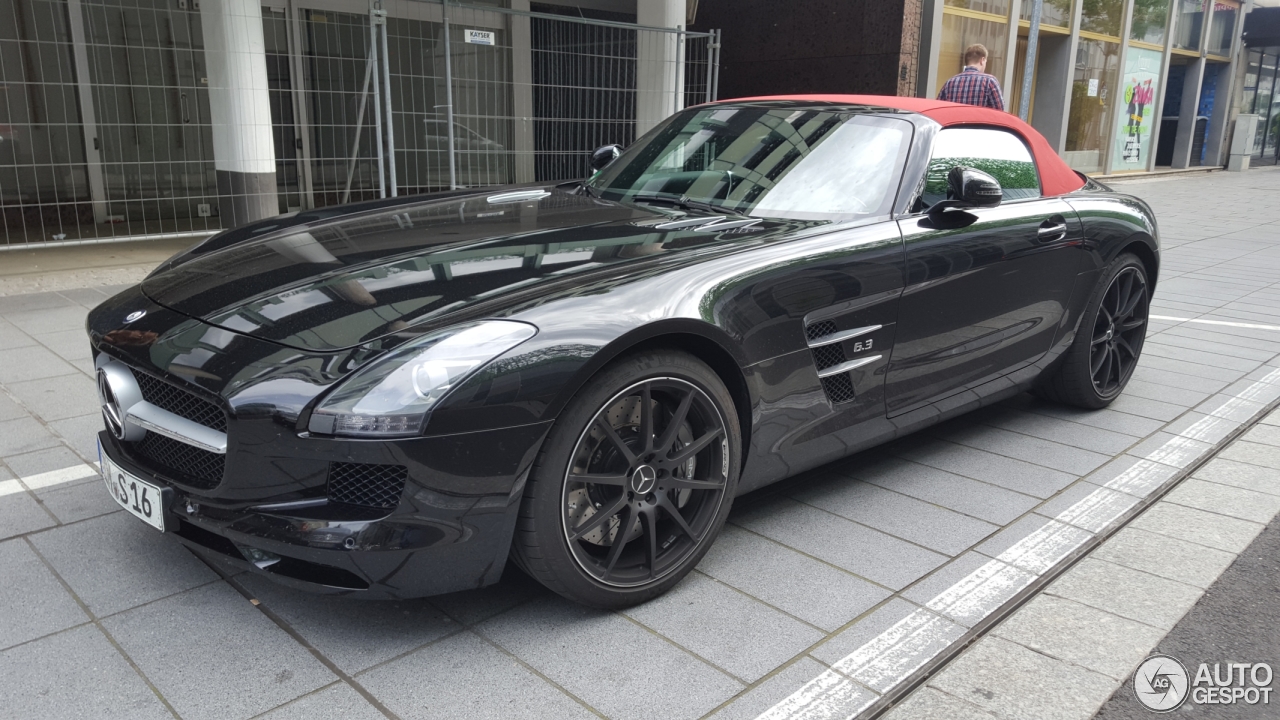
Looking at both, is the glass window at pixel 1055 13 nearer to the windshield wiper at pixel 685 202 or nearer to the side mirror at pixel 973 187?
the side mirror at pixel 973 187

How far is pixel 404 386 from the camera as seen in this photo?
2.15 metres

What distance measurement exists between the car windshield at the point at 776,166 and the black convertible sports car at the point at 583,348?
12mm

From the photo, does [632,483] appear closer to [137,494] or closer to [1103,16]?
[137,494]

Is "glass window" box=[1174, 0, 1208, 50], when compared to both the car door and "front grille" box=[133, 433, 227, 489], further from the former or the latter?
"front grille" box=[133, 433, 227, 489]

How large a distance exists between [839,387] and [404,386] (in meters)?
1.49

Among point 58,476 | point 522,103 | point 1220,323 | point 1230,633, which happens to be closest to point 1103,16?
point 522,103

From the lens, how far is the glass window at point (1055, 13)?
1620cm

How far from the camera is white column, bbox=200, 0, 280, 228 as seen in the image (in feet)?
22.9

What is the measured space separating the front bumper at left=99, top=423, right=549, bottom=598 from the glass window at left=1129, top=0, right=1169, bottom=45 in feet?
68.7

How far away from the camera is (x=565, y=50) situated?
10180 millimetres

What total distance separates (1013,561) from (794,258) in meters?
1.21

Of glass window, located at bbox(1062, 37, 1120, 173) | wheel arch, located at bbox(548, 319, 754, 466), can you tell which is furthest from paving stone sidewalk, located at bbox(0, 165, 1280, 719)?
glass window, located at bbox(1062, 37, 1120, 173)

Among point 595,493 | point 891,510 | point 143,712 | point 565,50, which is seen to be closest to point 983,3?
point 565,50

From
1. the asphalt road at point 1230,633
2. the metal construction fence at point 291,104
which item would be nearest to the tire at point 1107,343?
the asphalt road at point 1230,633
